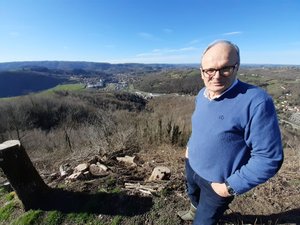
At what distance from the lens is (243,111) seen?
146 centimetres

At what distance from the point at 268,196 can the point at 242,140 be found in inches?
89.8

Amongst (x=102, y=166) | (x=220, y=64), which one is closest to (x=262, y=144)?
(x=220, y=64)

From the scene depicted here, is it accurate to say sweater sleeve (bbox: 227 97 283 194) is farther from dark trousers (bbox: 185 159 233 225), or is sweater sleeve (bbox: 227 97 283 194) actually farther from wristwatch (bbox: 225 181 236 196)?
dark trousers (bbox: 185 159 233 225)

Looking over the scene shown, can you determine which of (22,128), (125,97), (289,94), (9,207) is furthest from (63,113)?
(289,94)

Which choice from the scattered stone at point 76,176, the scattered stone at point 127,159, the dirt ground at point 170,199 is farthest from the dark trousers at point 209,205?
the scattered stone at point 127,159

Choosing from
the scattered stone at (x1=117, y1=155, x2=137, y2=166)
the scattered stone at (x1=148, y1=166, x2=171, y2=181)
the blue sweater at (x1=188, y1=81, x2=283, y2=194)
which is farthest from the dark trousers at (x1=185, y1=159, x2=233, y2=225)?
the scattered stone at (x1=117, y1=155, x2=137, y2=166)

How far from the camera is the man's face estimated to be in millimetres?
1510

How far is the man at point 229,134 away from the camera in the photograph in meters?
1.40

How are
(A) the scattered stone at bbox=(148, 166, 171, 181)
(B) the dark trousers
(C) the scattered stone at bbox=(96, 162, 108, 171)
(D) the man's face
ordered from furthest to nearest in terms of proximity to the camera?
1. (C) the scattered stone at bbox=(96, 162, 108, 171)
2. (A) the scattered stone at bbox=(148, 166, 171, 181)
3. (B) the dark trousers
4. (D) the man's face

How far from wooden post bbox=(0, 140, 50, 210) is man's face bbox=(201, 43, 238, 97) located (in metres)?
2.53

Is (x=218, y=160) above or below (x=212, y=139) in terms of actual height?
below

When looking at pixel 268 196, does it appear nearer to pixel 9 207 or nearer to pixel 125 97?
pixel 9 207

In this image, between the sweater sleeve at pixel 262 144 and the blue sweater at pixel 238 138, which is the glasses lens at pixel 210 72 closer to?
the blue sweater at pixel 238 138

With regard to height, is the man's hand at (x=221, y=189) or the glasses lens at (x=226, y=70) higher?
the glasses lens at (x=226, y=70)
